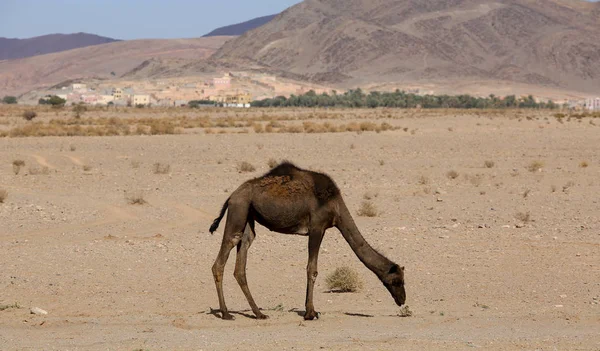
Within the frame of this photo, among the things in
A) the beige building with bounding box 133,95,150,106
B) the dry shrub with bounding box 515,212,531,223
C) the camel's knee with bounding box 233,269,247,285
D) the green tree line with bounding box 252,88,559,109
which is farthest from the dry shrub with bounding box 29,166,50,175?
the beige building with bounding box 133,95,150,106

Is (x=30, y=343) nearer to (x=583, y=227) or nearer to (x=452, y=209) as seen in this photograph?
(x=583, y=227)

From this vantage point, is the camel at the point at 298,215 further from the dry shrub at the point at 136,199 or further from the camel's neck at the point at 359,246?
the dry shrub at the point at 136,199

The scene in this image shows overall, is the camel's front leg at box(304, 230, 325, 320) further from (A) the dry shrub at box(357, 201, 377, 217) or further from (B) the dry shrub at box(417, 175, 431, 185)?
(B) the dry shrub at box(417, 175, 431, 185)

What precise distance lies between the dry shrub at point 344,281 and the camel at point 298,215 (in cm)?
187

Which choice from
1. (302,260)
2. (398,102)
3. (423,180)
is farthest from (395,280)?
(398,102)

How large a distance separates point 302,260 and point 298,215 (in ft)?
15.2

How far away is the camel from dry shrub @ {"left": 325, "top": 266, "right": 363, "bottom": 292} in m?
1.87

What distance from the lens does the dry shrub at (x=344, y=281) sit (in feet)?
41.7

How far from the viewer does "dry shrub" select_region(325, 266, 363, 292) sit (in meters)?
12.7

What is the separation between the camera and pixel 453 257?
15.2 m

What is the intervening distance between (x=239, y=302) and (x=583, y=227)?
8243mm

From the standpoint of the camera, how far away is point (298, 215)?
10594 mm

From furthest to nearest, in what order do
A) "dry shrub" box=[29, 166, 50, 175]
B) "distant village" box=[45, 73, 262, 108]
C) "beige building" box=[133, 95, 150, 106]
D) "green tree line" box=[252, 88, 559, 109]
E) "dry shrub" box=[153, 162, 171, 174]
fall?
"beige building" box=[133, 95, 150, 106] → "distant village" box=[45, 73, 262, 108] → "green tree line" box=[252, 88, 559, 109] → "dry shrub" box=[153, 162, 171, 174] → "dry shrub" box=[29, 166, 50, 175]

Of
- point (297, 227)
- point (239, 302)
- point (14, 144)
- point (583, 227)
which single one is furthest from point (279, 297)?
point (14, 144)
